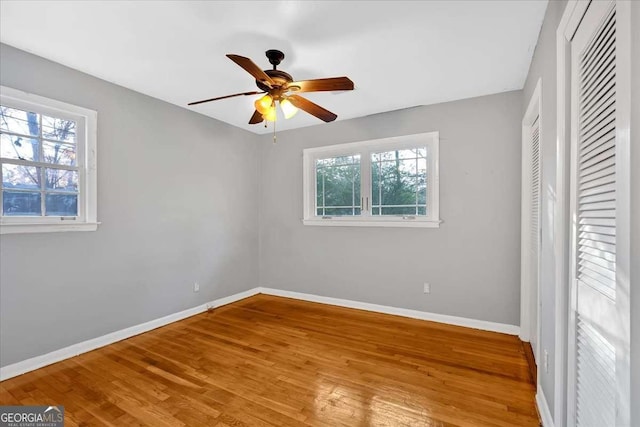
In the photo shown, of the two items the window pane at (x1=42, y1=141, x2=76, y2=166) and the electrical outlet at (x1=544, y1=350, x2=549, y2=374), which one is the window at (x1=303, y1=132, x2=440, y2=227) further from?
the window pane at (x1=42, y1=141, x2=76, y2=166)

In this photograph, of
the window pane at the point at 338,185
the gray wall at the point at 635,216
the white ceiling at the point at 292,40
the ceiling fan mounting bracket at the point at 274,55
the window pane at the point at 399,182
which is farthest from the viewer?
the window pane at the point at 338,185

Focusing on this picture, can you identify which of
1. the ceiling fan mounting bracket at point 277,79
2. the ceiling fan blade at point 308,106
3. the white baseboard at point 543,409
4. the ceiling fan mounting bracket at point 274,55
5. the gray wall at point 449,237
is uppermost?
the ceiling fan mounting bracket at point 274,55

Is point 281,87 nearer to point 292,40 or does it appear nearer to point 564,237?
point 292,40

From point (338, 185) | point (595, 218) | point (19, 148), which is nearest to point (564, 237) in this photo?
point (595, 218)

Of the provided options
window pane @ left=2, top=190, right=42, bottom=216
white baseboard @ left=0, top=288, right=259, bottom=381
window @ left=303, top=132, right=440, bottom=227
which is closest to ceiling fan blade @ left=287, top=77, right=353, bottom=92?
window @ left=303, top=132, right=440, bottom=227

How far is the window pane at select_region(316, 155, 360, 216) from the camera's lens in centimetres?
399

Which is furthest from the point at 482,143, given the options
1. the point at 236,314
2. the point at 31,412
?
the point at 31,412

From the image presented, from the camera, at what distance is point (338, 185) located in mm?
4121

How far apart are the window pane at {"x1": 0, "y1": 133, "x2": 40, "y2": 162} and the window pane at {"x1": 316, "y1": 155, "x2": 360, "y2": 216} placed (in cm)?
297

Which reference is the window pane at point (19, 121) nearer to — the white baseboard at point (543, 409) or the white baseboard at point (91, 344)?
the white baseboard at point (91, 344)

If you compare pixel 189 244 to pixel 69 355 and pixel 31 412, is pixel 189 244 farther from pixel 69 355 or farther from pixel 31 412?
pixel 31 412

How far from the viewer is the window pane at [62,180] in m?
2.52

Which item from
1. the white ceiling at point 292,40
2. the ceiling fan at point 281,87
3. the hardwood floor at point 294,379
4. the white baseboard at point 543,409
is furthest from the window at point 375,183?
the white baseboard at point 543,409

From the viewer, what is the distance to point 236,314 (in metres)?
3.67
